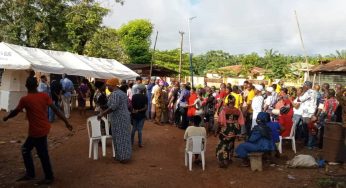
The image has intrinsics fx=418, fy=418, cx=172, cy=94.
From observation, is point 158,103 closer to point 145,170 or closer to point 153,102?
point 153,102

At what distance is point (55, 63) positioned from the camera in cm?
1922

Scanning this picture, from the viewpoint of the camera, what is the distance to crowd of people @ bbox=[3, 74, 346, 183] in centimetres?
723

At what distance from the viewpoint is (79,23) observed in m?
29.8

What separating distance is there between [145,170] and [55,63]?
11844 mm

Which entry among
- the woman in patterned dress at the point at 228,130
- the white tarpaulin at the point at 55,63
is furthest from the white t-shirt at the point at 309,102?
the white tarpaulin at the point at 55,63

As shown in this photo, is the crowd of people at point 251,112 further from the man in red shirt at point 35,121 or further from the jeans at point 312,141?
the man in red shirt at point 35,121

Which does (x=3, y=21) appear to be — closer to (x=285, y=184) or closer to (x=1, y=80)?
(x=1, y=80)

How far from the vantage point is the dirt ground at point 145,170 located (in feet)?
25.7

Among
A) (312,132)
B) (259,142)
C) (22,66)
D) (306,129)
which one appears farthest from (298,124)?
(22,66)

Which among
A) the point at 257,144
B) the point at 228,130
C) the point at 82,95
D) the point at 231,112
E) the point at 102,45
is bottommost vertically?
the point at 257,144

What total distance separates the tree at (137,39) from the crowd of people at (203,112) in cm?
4375

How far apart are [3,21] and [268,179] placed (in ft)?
80.0

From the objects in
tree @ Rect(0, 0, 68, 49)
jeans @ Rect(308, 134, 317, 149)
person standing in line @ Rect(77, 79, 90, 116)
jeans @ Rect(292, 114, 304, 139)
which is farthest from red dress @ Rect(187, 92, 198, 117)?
tree @ Rect(0, 0, 68, 49)

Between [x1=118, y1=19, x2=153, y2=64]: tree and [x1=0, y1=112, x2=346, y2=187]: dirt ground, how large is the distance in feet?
165
